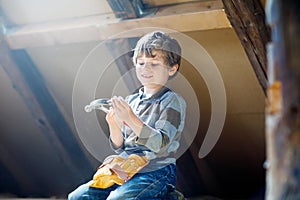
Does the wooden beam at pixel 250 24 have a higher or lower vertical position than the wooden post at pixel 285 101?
lower

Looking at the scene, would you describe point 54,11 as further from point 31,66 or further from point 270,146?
point 270,146

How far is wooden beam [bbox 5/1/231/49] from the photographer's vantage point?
224cm

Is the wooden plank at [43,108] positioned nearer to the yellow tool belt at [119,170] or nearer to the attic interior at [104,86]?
the attic interior at [104,86]

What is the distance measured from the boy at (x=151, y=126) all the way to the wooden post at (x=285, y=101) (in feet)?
3.35

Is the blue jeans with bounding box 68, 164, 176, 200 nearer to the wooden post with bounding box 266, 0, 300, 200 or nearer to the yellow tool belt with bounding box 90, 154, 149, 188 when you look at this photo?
the yellow tool belt with bounding box 90, 154, 149, 188

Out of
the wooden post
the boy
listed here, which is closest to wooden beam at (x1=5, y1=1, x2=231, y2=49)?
the boy

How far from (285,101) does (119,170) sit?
3.84ft

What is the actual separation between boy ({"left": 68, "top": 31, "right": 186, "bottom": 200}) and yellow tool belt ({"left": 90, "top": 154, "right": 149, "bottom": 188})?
0.02 meters

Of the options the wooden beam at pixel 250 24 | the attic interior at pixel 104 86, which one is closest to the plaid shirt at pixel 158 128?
the wooden beam at pixel 250 24

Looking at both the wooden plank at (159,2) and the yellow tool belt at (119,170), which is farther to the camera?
the wooden plank at (159,2)

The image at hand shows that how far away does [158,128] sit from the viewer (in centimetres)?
172

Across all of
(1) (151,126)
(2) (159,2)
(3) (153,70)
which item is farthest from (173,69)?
(2) (159,2)

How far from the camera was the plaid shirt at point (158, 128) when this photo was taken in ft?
5.56

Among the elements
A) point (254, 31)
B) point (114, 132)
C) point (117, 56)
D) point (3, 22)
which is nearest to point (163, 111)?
point (114, 132)
